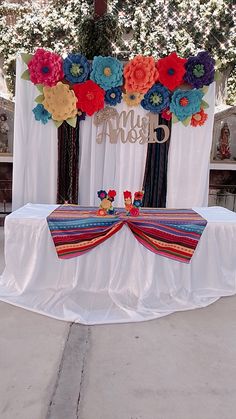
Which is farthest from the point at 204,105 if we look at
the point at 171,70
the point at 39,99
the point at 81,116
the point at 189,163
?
the point at 39,99

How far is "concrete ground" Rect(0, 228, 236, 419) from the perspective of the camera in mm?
1528

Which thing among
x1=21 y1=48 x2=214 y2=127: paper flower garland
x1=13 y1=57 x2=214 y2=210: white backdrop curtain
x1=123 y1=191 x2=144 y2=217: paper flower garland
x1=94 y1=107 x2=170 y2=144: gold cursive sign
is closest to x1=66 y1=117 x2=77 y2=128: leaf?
x1=21 y1=48 x2=214 y2=127: paper flower garland

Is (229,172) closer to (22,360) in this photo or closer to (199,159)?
(199,159)

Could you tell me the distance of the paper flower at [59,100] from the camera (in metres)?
3.63

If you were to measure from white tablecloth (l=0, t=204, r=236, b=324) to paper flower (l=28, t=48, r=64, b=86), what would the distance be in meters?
1.65

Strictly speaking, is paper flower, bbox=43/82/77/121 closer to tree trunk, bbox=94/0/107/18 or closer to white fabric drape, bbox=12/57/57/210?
white fabric drape, bbox=12/57/57/210

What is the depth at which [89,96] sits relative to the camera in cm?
368

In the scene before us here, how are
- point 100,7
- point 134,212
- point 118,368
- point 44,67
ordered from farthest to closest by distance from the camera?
point 100,7
point 44,67
point 134,212
point 118,368

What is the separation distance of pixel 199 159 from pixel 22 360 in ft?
9.33

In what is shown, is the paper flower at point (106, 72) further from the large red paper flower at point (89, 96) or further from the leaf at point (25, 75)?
the leaf at point (25, 75)

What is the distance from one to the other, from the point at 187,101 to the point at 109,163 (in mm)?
1071

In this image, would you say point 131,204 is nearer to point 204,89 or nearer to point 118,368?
point 118,368

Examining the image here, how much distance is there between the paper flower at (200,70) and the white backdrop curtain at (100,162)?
6.8 inches

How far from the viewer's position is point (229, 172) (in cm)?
634
